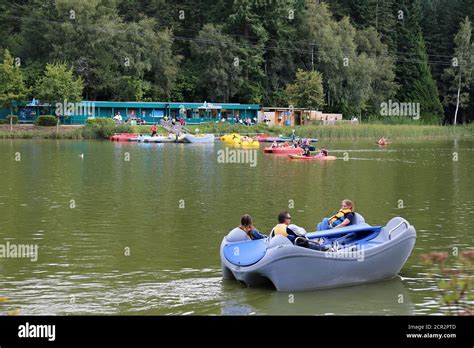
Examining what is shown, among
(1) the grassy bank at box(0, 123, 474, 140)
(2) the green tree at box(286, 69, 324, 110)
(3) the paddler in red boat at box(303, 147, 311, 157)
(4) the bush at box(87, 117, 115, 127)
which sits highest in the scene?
(2) the green tree at box(286, 69, 324, 110)

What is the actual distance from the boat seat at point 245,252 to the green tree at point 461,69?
292 ft

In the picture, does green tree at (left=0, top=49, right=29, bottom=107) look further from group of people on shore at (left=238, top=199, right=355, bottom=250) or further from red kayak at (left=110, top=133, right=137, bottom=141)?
group of people on shore at (left=238, top=199, right=355, bottom=250)

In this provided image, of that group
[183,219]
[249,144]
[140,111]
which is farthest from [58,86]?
[183,219]

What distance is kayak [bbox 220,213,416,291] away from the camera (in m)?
15.1

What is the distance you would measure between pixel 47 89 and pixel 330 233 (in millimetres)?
62402

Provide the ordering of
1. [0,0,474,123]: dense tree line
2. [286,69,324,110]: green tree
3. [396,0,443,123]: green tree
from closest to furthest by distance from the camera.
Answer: [0,0,474,123]: dense tree line, [286,69,324,110]: green tree, [396,0,443,123]: green tree

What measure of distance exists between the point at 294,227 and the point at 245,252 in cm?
111

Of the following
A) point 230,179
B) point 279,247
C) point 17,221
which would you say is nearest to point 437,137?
point 230,179

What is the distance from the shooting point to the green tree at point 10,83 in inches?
2948

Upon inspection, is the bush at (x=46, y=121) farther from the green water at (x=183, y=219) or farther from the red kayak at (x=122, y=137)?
the green water at (x=183, y=219)

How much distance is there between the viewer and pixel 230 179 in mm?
37375

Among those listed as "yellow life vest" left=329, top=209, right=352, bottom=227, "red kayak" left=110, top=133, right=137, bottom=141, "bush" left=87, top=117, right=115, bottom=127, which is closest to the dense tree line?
"bush" left=87, top=117, right=115, bottom=127
